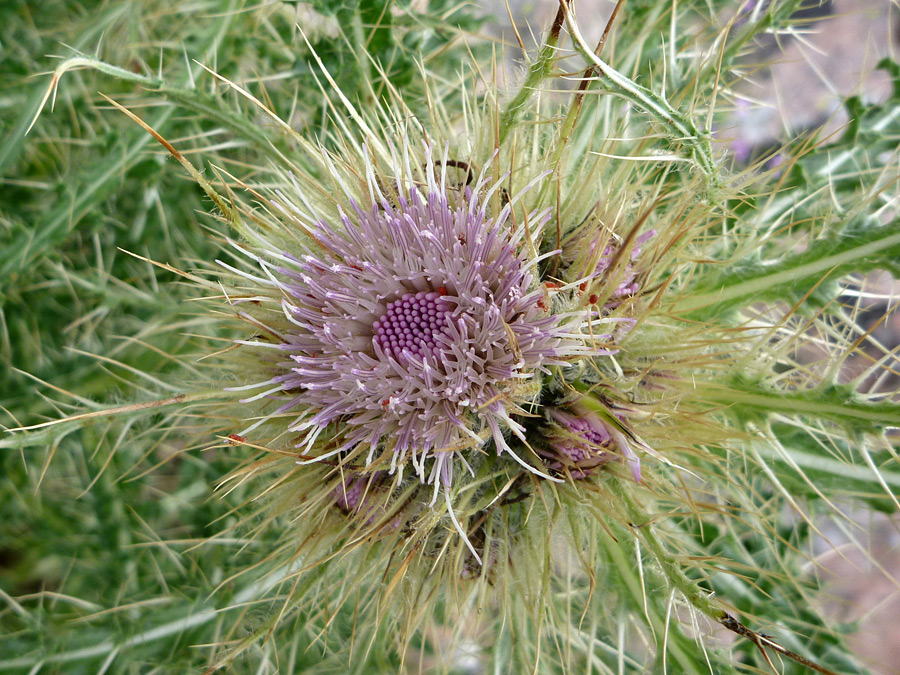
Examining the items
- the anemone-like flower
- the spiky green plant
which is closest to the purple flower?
the spiky green plant

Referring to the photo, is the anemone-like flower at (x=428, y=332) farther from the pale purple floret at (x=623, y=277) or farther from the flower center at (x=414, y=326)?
the pale purple floret at (x=623, y=277)

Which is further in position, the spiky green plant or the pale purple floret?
the pale purple floret

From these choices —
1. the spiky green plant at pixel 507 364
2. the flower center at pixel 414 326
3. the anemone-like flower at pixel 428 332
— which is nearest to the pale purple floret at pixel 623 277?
the spiky green plant at pixel 507 364

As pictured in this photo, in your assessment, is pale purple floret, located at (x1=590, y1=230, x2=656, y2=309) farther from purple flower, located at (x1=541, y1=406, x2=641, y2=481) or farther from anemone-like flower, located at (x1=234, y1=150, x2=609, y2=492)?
purple flower, located at (x1=541, y1=406, x2=641, y2=481)

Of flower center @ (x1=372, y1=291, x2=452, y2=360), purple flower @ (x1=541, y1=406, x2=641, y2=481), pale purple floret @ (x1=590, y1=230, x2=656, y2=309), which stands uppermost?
pale purple floret @ (x1=590, y1=230, x2=656, y2=309)

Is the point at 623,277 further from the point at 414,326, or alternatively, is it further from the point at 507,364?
the point at 414,326

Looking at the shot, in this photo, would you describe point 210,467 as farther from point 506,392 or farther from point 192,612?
point 506,392

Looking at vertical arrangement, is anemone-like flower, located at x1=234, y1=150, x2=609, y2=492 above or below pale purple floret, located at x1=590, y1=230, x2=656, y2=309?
below

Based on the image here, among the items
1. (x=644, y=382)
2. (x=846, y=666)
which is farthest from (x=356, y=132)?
(x=846, y=666)
